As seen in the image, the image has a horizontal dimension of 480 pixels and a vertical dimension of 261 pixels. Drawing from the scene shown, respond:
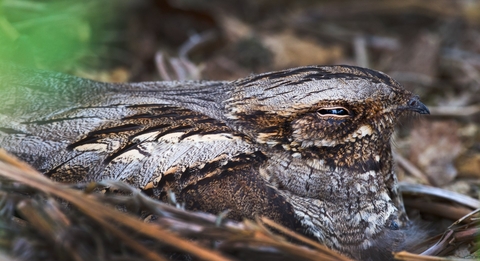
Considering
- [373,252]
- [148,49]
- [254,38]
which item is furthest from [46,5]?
[373,252]

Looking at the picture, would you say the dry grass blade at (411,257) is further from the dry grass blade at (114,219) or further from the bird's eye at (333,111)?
the dry grass blade at (114,219)

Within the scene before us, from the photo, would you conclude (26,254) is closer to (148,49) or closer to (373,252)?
(373,252)

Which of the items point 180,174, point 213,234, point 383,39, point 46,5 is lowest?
point 213,234

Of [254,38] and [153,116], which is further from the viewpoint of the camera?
[254,38]

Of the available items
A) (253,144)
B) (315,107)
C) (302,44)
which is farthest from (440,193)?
(302,44)

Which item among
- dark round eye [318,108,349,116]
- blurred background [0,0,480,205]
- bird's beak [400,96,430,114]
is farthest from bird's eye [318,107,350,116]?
blurred background [0,0,480,205]

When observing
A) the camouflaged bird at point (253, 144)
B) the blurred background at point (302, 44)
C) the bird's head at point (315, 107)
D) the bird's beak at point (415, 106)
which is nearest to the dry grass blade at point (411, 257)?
the camouflaged bird at point (253, 144)

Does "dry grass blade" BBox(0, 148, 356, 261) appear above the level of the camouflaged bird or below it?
below

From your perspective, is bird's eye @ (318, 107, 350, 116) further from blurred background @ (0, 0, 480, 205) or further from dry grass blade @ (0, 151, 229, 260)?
blurred background @ (0, 0, 480, 205)
